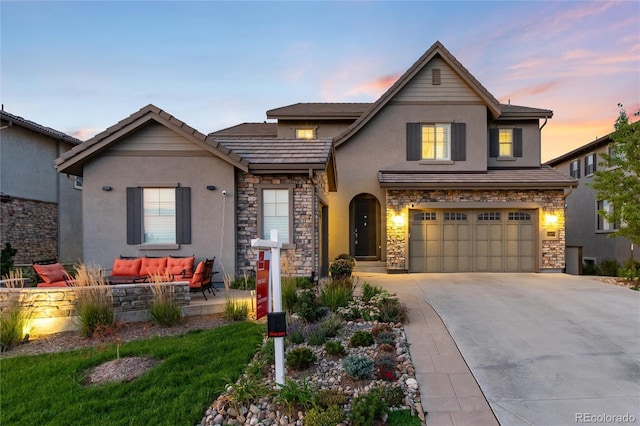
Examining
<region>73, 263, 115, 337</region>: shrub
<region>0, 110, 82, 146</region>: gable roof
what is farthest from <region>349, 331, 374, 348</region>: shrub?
<region>0, 110, 82, 146</region>: gable roof

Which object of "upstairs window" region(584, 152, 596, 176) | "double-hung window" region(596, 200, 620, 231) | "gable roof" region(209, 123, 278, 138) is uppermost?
"gable roof" region(209, 123, 278, 138)

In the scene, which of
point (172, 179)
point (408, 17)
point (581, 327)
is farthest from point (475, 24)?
point (172, 179)

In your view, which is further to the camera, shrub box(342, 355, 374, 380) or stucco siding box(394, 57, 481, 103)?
stucco siding box(394, 57, 481, 103)

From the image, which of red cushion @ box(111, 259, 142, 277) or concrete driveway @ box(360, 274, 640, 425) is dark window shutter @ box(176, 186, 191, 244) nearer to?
red cushion @ box(111, 259, 142, 277)

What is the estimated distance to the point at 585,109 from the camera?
1562 centimetres

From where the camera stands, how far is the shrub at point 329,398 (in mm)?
3416

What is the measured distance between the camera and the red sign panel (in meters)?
3.48

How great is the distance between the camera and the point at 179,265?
839 cm

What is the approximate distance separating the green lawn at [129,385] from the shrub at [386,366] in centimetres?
186

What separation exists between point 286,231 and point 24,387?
6363mm

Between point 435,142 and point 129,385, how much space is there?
12.9 meters

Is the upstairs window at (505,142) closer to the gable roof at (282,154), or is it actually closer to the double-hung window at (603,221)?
the double-hung window at (603,221)

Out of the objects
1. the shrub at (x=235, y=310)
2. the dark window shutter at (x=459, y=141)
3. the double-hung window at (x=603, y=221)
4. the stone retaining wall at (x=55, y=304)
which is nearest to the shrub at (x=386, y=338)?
the shrub at (x=235, y=310)

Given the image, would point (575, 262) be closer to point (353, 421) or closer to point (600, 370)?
point (600, 370)
